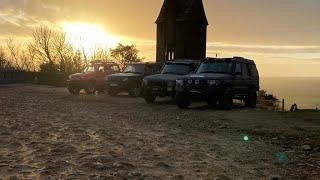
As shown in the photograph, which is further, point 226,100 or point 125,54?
point 125,54

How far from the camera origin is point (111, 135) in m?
11.3

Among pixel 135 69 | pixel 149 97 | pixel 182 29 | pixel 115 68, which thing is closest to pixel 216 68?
pixel 149 97

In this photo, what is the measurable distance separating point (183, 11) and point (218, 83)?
2832cm

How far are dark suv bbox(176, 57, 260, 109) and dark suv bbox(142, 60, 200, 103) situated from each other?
198 centimetres

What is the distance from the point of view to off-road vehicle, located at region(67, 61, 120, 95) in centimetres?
3109

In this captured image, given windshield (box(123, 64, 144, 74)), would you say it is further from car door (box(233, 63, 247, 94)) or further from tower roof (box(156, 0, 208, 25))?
tower roof (box(156, 0, 208, 25))

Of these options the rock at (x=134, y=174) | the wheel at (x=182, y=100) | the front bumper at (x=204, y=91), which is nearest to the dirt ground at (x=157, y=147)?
the rock at (x=134, y=174)

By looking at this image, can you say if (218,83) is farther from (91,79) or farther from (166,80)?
(91,79)

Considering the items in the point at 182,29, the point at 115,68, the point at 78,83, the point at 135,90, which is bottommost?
the point at 135,90

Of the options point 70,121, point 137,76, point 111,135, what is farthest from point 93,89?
point 111,135

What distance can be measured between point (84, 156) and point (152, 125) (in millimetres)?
→ 5196

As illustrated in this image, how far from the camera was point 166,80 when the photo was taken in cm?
2228

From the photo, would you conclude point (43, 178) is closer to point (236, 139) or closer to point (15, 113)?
point (236, 139)

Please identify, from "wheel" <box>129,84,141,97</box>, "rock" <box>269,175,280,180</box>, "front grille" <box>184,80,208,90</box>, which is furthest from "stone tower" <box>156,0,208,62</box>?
"rock" <box>269,175,280,180</box>
